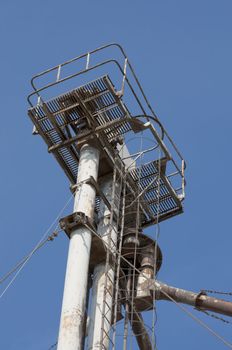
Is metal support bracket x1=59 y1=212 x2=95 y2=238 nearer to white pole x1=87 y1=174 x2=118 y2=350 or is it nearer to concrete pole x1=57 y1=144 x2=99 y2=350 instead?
concrete pole x1=57 y1=144 x2=99 y2=350

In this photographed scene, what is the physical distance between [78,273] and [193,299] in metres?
3.52

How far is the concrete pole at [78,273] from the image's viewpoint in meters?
17.9

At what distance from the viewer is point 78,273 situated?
62.2 feet

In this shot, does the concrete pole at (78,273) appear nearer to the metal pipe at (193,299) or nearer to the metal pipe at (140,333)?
the metal pipe at (140,333)

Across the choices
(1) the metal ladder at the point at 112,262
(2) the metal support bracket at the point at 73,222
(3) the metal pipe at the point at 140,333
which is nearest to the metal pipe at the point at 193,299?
(3) the metal pipe at the point at 140,333

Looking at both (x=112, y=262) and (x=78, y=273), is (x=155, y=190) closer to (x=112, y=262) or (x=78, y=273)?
(x=112, y=262)

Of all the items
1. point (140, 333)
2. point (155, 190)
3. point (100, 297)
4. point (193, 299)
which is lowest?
point (100, 297)

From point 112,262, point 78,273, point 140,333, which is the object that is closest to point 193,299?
point 140,333

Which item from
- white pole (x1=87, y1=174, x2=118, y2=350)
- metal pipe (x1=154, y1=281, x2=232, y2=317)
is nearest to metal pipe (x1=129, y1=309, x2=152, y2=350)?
metal pipe (x1=154, y1=281, x2=232, y2=317)

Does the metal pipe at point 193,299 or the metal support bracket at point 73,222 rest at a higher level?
the metal support bracket at point 73,222

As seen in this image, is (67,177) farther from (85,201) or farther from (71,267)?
(71,267)

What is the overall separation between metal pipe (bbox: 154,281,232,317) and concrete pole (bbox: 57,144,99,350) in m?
2.53

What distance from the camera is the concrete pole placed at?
1792 centimetres

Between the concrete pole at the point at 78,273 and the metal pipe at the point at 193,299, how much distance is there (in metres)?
2.53
